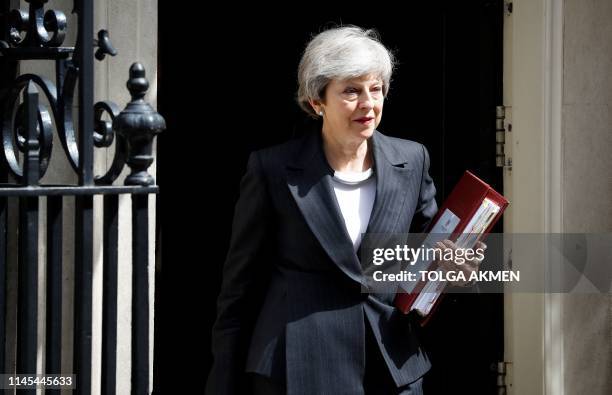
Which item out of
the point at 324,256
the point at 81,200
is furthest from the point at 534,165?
the point at 81,200

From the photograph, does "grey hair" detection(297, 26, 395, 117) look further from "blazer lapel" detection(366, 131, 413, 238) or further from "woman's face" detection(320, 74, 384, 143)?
"blazer lapel" detection(366, 131, 413, 238)

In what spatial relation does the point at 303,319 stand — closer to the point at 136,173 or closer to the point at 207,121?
the point at 136,173

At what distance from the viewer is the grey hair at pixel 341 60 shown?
138 inches

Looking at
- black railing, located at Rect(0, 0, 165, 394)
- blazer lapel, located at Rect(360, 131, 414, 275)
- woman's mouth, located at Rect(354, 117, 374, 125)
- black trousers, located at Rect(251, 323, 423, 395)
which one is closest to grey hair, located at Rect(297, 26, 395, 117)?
woman's mouth, located at Rect(354, 117, 374, 125)

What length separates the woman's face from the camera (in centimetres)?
349

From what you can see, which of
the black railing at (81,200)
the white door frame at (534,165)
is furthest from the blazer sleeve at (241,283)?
the white door frame at (534,165)

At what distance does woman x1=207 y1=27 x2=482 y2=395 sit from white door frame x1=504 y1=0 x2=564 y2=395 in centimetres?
159

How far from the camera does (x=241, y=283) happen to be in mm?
3576

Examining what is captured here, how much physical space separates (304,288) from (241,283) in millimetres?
209

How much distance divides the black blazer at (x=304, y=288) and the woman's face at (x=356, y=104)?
0.48 feet

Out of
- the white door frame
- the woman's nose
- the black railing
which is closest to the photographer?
the black railing

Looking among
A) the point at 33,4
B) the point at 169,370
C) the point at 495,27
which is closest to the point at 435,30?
the point at 495,27

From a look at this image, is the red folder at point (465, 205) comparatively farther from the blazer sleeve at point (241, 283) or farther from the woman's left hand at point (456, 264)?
the blazer sleeve at point (241, 283)

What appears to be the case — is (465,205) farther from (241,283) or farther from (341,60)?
(241,283)
